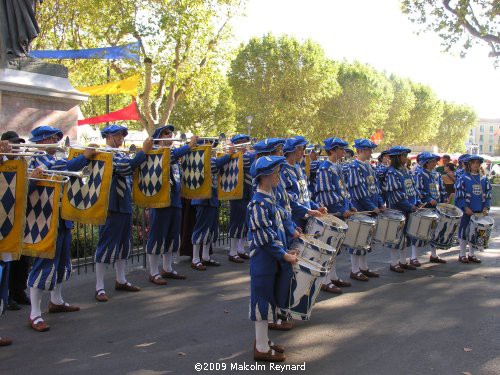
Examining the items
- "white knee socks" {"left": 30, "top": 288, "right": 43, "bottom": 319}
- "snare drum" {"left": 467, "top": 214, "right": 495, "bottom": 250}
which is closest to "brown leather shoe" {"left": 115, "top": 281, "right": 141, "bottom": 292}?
"white knee socks" {"left": 30, "top": 288, "right": 43, "bottom": 319}

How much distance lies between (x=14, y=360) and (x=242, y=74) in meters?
35.9

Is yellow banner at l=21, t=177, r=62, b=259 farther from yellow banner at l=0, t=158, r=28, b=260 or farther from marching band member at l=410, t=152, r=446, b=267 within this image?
marching band member at l=410, t=152, r=446, b=267

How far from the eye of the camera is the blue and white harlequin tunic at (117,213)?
7223mm

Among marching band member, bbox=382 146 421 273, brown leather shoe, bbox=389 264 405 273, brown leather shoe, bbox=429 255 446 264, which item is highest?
marching band member, bbox=382 146 421 273

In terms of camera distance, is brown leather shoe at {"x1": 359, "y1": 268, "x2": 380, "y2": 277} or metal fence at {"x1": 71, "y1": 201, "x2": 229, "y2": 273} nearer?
metal fence at {"x1": 71, "y1": 201, "x2": 229, "y2": 273}

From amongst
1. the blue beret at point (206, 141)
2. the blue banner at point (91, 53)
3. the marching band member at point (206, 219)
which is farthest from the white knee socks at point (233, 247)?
the blue banner at point (91, 53)

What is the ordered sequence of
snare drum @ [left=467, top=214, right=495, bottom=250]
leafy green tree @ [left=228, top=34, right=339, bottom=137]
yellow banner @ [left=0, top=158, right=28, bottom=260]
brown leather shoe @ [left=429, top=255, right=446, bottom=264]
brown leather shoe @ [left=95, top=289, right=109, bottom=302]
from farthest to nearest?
leafy green tree @ [left=228, top=34, right=339, bottom=137]
brown leather shoe @ [left=429, top=255, right=446, bottom=264]
snare drum @ [left=467, top=214, right=495, bottom=250]
brown leather shoe @ [left=95, top=289, right=109, bottom=302]
yellow banner @ [left=0, top=158, right=28, bottom=260]

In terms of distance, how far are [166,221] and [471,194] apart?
601 centimetres

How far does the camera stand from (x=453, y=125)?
7294cm

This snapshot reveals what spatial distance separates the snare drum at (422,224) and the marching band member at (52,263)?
5.52 m

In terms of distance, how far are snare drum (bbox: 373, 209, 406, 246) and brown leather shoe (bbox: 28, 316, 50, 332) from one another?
5.10 m

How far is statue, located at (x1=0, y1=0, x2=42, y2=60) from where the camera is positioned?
30.3 ft

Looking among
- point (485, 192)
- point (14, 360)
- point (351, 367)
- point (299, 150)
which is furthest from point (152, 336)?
point (485, 192)

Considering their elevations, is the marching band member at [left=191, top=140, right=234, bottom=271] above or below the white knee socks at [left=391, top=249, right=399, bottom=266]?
above
